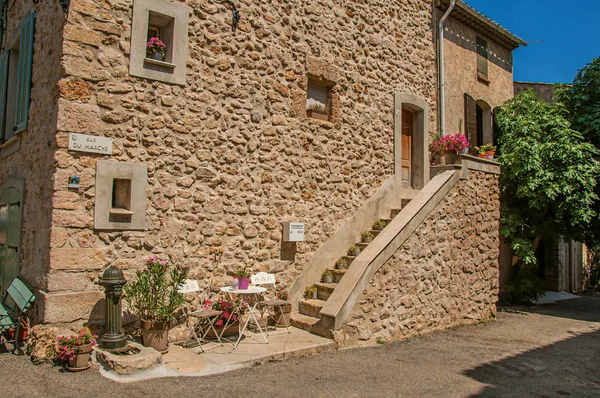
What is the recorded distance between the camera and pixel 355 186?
8180 millimetres

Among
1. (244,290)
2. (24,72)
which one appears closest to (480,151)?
(244,290)

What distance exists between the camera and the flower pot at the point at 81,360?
15.0 feet

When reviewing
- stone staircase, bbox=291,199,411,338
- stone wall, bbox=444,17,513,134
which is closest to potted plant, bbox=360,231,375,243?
stone staircase, bbox=291,199,411,338

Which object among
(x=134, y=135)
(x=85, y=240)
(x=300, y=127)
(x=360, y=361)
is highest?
(x=300, y=127)

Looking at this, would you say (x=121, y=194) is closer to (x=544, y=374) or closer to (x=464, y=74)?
(x=544, y=374)

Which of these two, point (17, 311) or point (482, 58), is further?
point (482, 58)

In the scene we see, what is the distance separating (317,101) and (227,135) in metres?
2.03

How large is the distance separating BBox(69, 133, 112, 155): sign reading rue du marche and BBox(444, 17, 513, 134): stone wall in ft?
24.7

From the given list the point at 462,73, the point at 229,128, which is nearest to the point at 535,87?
the point at 462,73

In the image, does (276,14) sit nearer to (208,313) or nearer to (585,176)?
(208,313)

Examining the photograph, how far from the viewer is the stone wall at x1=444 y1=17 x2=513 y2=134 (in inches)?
421

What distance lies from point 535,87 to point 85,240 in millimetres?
13691

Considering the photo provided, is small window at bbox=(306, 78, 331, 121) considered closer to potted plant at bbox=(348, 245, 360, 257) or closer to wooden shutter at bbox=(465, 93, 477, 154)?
potted plant at bbox=(348, 245, 360, 257)

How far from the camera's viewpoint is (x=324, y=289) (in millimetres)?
7098
